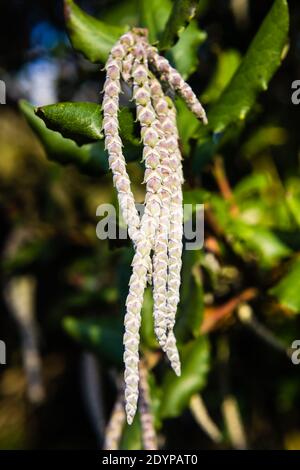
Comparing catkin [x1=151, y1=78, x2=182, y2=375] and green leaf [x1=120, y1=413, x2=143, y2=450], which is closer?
catkin [x1=151, y1=78, x2=182, y2=375]

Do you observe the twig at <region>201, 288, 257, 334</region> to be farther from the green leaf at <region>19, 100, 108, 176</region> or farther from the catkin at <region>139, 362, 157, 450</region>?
the green leaf at <region>19, 100, 108, 176</region>

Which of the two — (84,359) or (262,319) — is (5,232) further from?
(262,319)

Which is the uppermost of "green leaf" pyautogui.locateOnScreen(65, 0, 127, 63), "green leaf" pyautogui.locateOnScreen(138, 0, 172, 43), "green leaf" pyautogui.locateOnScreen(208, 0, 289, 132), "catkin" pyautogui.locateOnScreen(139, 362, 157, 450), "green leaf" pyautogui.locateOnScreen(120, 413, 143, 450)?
"green leaf" pyautogui.locateOnScreen(138, 0, 172, 43)

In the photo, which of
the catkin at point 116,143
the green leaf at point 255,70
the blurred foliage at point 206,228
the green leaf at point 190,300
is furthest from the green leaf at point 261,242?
the catkin at point 116,143

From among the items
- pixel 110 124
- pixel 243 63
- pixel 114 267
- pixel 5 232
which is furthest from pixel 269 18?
pixel 5 232

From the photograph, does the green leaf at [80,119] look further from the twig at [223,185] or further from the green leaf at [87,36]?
the twig at [223,185]

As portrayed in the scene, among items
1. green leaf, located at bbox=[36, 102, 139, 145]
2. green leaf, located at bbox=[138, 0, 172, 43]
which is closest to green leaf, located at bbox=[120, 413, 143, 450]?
green leaf, located at bbox=[36, 102, 139, 145]

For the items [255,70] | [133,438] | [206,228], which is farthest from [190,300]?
[255,70]
